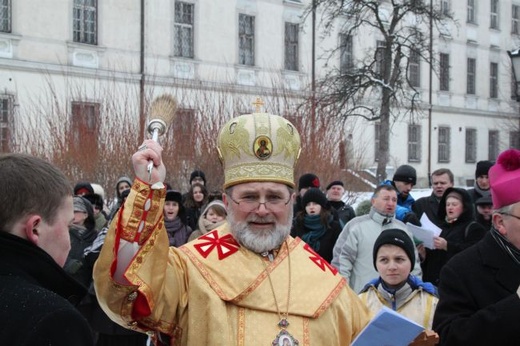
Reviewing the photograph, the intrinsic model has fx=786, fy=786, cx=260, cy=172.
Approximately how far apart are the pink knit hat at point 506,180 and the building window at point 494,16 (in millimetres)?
35648

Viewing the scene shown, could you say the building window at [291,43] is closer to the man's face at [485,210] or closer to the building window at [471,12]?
the building window at [471,12]

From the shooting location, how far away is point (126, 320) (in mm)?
2832

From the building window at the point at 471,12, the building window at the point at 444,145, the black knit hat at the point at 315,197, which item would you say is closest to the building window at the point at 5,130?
the black knit hat at the point at 315,197

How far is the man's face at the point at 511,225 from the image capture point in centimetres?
317

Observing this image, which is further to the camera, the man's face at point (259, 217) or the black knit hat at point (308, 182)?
the black knit hat at point (308, 182)

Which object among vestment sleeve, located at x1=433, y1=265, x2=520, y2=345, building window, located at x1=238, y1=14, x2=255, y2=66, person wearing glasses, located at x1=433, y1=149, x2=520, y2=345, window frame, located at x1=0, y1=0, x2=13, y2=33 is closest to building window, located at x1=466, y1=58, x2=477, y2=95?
building window, located at x1=238, y1=14, x2=255, y2=66

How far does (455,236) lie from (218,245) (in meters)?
4.06

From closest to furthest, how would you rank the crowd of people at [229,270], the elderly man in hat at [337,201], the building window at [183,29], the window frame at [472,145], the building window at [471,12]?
the crowd of people at [229,270] → the elderly man in hat at [337,201] → the building window at [183,29] → the building window at [471,12] → the window frame at [472,145]

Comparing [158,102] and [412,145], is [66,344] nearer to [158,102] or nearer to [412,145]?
[158,102]

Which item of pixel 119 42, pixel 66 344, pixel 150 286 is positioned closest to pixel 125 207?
pixel 150 286

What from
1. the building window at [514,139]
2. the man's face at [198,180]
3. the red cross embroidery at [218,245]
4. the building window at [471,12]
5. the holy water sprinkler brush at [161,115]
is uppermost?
the building window at [471,12]

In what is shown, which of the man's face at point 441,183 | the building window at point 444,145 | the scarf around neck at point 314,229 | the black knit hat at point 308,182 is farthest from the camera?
the building window at point 444,145

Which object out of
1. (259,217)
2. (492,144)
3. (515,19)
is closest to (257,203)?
(259,217)

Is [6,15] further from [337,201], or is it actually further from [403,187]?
[403,187]
